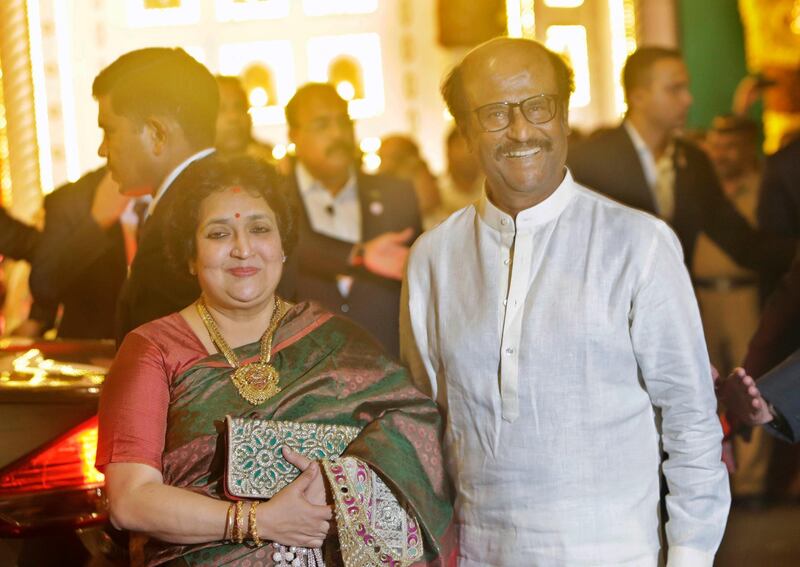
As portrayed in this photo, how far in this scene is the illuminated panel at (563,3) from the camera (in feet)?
35.3

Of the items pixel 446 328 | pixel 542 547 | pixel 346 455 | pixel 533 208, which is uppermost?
pixel 533 208

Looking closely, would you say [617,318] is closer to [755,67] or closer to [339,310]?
[339,310]

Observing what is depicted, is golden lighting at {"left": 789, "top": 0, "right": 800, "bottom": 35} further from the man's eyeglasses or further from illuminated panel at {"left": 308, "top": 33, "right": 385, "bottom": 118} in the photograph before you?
the man's eyeglasses

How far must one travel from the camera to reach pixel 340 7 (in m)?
10.5

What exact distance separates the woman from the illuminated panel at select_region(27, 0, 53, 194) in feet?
19.6

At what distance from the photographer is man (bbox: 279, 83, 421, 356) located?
5.69 metres

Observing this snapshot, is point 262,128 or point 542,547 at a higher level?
point 262,128

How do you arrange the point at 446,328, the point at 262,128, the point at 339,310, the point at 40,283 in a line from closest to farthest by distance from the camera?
the point at 446,328 → the point at 40,283 → the point at 339,310 → the point at 262,128

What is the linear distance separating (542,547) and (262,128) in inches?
313

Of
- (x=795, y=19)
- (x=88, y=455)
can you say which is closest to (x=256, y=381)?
(x=88, y=455)

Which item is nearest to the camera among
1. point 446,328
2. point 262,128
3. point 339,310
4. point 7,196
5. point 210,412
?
point 210,412

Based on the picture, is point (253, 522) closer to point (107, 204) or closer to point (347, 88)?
point (107, 204)

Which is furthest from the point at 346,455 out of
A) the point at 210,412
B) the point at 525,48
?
the point at 525,48

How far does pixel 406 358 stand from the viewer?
121 inches
